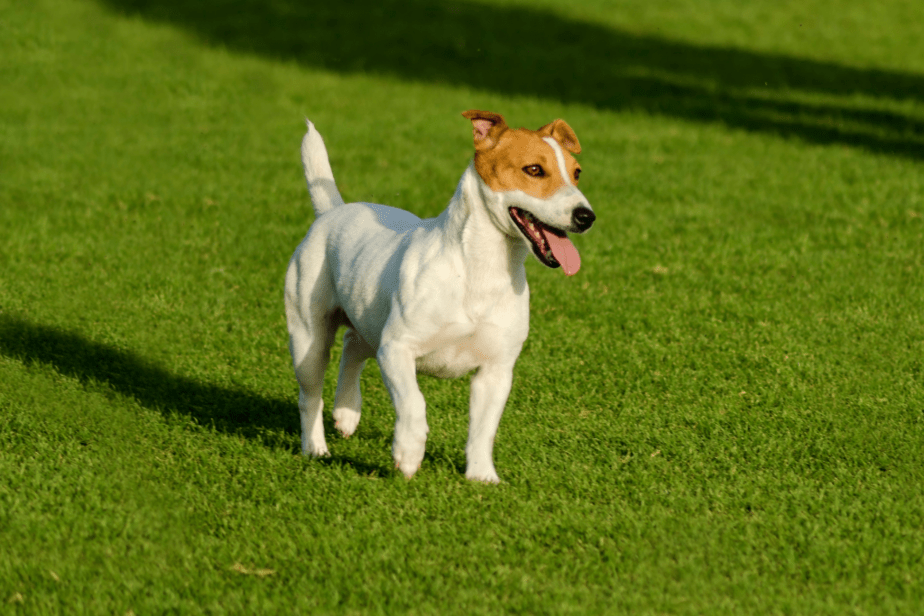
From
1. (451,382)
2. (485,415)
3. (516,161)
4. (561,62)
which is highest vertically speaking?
(516,161)

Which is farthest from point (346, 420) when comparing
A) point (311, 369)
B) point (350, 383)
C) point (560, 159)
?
point (560, 159)

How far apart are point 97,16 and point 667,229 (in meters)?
15.8

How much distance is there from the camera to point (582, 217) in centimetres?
539

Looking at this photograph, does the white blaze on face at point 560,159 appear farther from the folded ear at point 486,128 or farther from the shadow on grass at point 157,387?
the shadow on grass at point 157,387

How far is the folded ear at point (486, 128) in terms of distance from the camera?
5723 mm

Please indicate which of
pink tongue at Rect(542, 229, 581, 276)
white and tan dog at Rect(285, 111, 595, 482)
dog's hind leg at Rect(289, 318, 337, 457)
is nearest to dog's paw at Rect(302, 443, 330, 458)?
dog's hind leg at Rect(289, 318, 337, 457)

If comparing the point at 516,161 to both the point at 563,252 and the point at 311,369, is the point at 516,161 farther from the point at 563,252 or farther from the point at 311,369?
the point at 311,369

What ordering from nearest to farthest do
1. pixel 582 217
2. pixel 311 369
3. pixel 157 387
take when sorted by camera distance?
pixel 582 217 < pixel 311 369 < pixel 157 387

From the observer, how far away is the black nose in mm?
5375

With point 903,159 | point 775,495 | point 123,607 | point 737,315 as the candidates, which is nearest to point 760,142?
point 903,159

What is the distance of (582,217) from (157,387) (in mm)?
4438

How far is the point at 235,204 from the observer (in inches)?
577

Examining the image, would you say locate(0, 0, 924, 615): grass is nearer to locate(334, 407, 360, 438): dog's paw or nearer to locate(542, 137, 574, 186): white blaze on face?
locate(334, 407, 360, 438): dog's paw

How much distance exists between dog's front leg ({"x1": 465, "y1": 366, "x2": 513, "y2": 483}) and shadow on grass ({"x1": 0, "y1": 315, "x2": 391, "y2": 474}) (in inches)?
29.3
